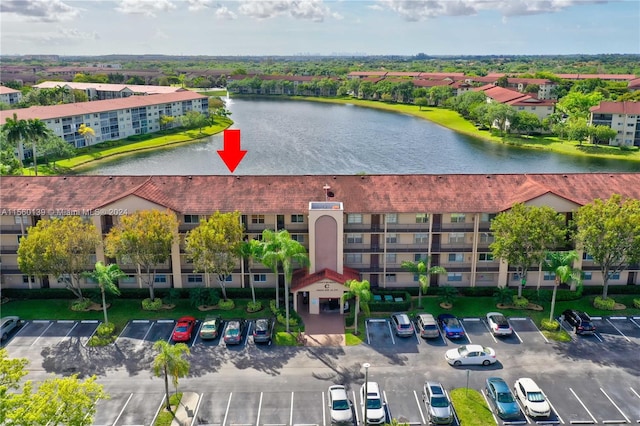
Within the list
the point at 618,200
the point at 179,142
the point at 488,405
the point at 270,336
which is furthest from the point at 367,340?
the point at 179,142

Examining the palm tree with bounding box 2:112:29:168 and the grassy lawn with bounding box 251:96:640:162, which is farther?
the grassy lawn with bounding box 251:96:640:162

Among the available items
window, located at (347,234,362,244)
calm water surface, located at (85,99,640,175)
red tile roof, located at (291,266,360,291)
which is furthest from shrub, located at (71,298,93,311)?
calm water surface, located at (85,99,640,175)

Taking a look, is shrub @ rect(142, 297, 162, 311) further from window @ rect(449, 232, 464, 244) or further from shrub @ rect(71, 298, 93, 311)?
window @ rect(449, 232, 464, 244)

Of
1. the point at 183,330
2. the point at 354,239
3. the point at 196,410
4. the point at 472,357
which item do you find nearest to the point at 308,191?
the point at 354,239

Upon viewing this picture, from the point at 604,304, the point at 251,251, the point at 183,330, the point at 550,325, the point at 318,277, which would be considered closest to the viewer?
the point at 183,330

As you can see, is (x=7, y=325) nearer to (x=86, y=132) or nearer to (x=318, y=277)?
(x=318, y=277)

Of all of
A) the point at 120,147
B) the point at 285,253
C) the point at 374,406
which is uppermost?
the point at 285,253
